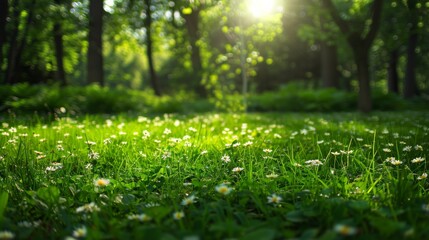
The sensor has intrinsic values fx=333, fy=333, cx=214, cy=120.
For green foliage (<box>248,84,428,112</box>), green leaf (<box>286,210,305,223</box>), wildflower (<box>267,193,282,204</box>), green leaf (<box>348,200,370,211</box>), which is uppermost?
green foliage (<box>248,84,428,112</box>)

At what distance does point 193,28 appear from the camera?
19.4 metres

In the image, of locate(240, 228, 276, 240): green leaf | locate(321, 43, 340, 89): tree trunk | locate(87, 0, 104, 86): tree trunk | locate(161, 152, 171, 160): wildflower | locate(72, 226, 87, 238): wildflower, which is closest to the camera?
locate(240, 228, 276, 240): green leaf

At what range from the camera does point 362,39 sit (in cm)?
1078

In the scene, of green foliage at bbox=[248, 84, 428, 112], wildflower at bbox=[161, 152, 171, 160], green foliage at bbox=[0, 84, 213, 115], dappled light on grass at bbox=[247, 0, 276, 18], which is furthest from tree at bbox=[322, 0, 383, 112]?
wildflower at bbox=[161, 152, 171, 160]

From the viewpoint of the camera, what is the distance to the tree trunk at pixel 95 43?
34.4 feet

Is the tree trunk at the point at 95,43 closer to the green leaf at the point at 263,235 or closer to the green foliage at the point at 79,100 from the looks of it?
the green foliage at the point at 79,100

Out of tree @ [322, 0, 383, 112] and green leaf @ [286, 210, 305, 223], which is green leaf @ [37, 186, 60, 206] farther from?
tree @ [322, 0, 383, 112]

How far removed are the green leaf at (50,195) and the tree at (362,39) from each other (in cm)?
1012

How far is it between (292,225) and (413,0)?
27.0ft

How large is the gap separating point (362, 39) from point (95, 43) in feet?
30.4

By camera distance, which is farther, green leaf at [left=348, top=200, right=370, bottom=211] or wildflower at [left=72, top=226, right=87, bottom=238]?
green leaf at [left=348, top=200, right=370, bottom=211]

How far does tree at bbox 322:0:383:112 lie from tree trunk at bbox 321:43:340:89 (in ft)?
22.3

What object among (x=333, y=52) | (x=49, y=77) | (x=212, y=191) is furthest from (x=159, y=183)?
(x=49, y=77)

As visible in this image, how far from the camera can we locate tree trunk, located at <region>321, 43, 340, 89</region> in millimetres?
18047
